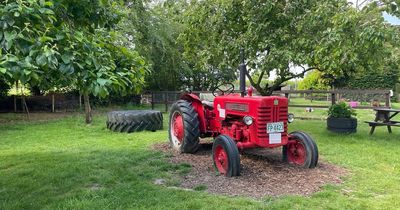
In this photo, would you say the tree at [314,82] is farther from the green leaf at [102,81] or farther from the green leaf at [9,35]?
the green leaf at [9,35]

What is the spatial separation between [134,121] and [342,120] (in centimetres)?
511

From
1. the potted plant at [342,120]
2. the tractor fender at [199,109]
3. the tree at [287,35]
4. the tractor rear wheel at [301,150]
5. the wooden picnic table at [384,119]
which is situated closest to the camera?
the tractor rear wheel at [301,150]

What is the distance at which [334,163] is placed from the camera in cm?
570

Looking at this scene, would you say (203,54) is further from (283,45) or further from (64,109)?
(64,109)

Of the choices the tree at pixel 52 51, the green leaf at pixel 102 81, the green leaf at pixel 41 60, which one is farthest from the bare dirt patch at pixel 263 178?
the green leaf at pixel 41 60

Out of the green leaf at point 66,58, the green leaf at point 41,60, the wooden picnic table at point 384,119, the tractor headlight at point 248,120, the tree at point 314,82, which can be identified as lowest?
the wooden picnic table at point 384,119

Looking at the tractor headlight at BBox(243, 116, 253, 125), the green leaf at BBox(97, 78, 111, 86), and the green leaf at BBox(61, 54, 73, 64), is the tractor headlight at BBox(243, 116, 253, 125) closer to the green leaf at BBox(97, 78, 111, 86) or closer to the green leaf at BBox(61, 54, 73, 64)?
the green leaf at BBox(97, 78, 111, 86)

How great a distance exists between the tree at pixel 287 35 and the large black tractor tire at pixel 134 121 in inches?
85.4

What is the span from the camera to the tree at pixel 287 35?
6.86 metres

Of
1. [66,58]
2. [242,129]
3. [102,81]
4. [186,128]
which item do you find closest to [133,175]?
[186,128]

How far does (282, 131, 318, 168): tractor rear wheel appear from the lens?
5150 millimetres

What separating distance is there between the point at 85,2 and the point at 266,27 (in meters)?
5.59

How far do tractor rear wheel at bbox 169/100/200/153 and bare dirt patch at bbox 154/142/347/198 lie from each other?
0.30 meters

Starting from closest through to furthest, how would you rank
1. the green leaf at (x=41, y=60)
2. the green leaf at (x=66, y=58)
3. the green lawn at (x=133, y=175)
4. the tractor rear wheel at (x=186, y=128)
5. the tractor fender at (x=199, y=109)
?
the green leaf at (x=41, y=60)
the green leaf at (x=66, y=58)
the green lawn at (x=133, y=175)
the tractor rear wheel at (x=186, y=128)
the tractor fender at (x=199, y=109)
